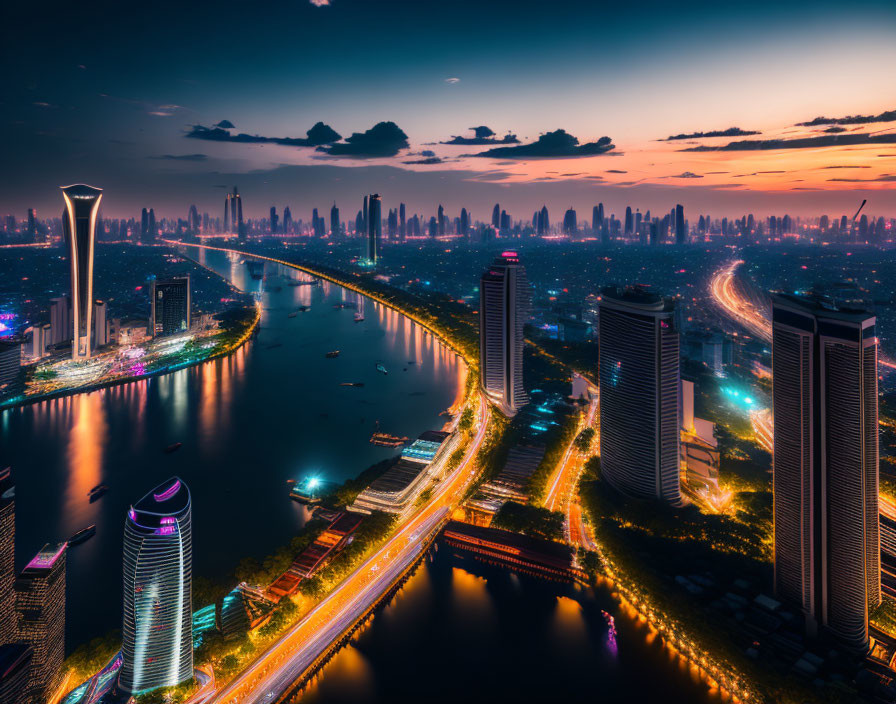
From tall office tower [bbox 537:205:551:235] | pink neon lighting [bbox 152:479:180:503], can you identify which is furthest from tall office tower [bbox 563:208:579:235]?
pink neon lighting [bbox 152:479:180:503]

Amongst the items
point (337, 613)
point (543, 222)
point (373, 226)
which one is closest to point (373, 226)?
point (373, 226)

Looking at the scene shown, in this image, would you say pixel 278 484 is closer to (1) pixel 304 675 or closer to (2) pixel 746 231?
(1) pixel 304 675

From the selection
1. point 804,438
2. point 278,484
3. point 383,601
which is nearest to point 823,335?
point 804,438

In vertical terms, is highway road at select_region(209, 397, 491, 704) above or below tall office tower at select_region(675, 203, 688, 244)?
below

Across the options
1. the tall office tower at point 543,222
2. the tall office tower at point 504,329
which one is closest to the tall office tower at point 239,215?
the tall office tower at point 543,222

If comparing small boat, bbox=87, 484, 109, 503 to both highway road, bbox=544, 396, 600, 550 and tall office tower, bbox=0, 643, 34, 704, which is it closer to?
tall office tower, bbox=0, 643, 34, 704

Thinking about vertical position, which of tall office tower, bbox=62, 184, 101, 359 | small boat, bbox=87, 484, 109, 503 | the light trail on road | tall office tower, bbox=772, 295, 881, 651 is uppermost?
tall office tower, bbox=62, 184, 101, 359

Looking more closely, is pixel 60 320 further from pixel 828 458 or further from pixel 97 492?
pixel 828 458

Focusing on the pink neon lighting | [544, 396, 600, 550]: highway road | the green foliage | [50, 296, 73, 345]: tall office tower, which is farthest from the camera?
[50, 296, 73, 345]: tall office tower
